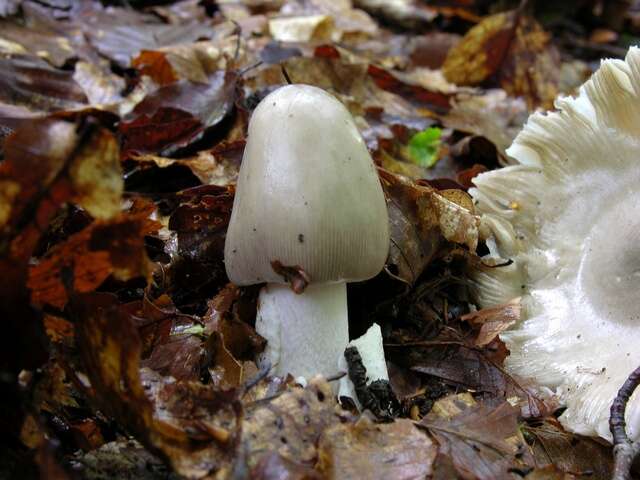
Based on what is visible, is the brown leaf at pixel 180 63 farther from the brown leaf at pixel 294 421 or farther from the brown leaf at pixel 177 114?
the brown leaf at pixel 294 421

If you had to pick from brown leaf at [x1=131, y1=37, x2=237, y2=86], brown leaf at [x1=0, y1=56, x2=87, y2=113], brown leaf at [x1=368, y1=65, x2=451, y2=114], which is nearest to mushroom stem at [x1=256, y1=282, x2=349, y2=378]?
brown leaf at [x1=0, y1=56, x2=87, y2=113]

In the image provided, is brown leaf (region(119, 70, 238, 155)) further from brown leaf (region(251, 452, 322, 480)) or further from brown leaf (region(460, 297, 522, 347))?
brown leaf (region(251, 452, 322, 480))

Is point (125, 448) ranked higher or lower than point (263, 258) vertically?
lower

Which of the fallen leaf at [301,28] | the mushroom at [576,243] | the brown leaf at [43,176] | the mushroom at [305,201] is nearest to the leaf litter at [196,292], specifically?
the brown leaf at [43,176]

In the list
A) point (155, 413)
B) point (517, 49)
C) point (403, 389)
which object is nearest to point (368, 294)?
point (403, 389)

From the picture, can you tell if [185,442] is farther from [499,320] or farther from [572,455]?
[499,320]

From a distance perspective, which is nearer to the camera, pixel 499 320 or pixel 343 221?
pixel 343 221

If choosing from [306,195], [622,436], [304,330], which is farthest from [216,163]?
[622,436]
